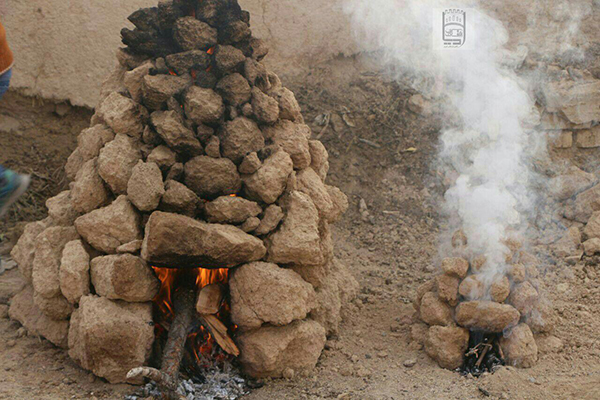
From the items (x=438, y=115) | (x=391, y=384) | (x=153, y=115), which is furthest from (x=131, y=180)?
(x=438, y=115)

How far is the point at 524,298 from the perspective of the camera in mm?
3877

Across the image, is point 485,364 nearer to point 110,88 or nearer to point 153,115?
point 153,115

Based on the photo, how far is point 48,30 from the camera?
6156 mm

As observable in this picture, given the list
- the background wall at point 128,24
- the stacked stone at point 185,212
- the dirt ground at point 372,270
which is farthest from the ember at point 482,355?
the background wall at point 128,24

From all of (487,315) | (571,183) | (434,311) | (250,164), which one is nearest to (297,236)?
(250,164)

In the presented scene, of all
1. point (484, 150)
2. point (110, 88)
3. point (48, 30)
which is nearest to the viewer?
point (110, 88)

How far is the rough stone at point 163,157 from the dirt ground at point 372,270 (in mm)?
1302

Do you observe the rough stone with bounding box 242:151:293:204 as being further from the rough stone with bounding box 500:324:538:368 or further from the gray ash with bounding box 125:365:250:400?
the rough stone with bounding box 500:324:538:368

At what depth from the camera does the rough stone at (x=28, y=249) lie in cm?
389

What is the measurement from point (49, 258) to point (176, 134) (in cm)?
108

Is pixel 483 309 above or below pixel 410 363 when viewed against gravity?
above

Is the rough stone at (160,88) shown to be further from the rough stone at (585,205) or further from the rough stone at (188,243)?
the rough stone at (585,205)

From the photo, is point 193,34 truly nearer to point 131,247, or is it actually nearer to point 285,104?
point 285,104

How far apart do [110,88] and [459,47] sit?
4092 millimetres
